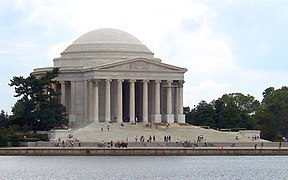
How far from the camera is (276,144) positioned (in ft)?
652

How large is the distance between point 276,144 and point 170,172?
51.2 m

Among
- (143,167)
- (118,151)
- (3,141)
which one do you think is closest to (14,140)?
(3,141)

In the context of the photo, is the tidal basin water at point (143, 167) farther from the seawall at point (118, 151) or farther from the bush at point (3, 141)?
the bush at point (3, 141)

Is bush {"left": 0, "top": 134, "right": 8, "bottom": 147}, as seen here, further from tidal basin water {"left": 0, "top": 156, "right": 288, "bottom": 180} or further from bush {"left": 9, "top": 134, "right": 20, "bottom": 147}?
tidal basin water {"left": 0, "top": 156, "right": 288, "bottom": 180}

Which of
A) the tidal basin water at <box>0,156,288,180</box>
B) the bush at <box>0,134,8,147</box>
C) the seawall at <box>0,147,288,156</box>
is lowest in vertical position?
the tidal basin water at <box>0,156,288,180</box>

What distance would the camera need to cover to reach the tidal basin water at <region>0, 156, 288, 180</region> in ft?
474

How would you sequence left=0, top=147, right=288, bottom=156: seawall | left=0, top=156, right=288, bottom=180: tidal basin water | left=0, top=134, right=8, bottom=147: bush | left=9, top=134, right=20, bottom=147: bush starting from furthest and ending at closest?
left=9, top=134, right=20, bottom=147: bush, left=0, top=134, right=8, bottom=147: bush, left=0, top=147, right=288, bottom=156: seawall, left=0, top=156, right=288, bottom=180: tidal basin water

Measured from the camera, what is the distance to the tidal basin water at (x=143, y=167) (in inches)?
5689

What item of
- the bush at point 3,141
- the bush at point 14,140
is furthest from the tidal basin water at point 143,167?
the bush at point 14,140

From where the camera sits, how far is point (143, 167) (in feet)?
515

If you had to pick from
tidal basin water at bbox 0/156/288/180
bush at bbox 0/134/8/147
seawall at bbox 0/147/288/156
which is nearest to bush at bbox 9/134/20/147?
bush at bbox 0/134/8/147

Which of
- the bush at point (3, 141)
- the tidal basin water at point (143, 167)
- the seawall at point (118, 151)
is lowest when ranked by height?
the tidal basin water at point (143, 167)

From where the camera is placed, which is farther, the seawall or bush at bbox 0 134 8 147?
bush at bbox 0 134 8 147

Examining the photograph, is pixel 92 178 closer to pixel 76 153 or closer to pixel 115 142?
pixel 76 153
